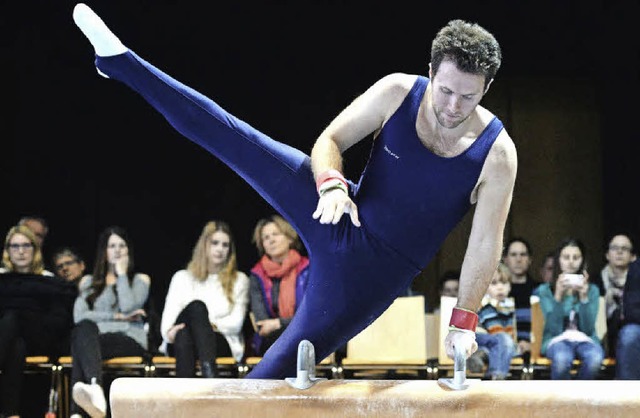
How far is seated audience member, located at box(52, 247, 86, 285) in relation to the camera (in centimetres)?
710

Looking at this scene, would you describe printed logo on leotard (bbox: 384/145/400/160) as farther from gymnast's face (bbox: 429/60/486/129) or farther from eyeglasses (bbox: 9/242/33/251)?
eyeglasses (bbox: 9/242/33/251)

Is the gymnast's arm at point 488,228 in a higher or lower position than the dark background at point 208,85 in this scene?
lower

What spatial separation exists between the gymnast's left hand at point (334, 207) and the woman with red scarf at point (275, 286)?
3.35m

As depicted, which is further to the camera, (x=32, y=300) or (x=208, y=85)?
(x=208, y=85)

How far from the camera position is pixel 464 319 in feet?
10.4

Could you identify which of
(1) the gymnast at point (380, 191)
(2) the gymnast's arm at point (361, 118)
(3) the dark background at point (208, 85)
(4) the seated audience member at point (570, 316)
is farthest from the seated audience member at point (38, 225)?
(2) the gymnast's arm at point (361, 118)

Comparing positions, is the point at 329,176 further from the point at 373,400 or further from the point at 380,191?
the point at 373,400

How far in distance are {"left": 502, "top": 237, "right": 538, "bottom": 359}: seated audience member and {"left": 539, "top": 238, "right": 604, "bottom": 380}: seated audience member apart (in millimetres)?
220

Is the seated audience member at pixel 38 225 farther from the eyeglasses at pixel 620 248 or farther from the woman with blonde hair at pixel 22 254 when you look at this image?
the eyeglasses at pixel 620 248

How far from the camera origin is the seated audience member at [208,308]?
6.03m

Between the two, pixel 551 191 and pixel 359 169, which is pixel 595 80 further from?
pixel 359 169

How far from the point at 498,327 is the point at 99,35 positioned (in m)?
3.67

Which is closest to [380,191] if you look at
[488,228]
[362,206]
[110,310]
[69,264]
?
[362,206]

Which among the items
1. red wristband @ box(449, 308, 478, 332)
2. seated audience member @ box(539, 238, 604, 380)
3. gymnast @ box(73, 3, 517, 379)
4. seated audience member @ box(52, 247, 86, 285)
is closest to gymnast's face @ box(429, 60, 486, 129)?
gymnast @ box(73, 3, 517, 379)
